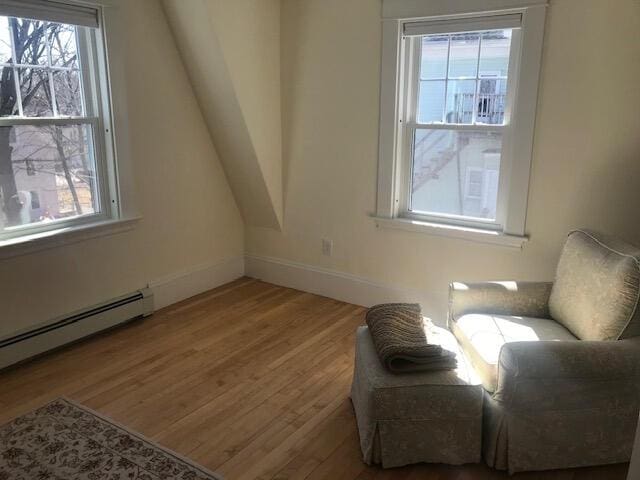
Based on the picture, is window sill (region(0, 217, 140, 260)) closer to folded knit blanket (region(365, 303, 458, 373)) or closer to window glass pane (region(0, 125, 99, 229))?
window glass pane (region(0, 125, 99, 229))

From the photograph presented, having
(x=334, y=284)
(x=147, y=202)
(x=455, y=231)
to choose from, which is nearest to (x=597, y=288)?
(x=455, y=231)

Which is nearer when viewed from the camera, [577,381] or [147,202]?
[577,381]

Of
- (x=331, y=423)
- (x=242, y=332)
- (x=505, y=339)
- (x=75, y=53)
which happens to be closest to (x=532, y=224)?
(x=505, y=339)

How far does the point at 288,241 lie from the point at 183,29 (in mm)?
1705

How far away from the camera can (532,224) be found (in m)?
3.09

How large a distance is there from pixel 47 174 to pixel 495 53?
8.77 feet

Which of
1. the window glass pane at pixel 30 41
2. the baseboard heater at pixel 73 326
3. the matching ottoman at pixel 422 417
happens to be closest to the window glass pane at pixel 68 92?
the window glass pane at pixel 30 41

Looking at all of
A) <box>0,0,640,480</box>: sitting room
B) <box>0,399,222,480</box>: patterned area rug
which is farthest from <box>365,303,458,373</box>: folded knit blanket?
<box>0,399,222,480</box>: patterned area rug

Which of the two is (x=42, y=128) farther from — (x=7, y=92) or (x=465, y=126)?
(x=465, y=126)

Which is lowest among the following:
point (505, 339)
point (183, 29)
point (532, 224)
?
point (505, 339)

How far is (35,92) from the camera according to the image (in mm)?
2932

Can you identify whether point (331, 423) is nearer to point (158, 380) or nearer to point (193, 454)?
point (193, 454)

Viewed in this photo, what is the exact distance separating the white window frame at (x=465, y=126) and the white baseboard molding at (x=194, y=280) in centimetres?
141

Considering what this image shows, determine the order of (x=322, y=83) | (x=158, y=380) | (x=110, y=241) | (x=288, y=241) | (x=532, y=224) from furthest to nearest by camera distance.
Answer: (x=288, y=241) → (x=322, y=83) → (x=110, y=241) → (x=532, y=224) → (x=158, y=380)
